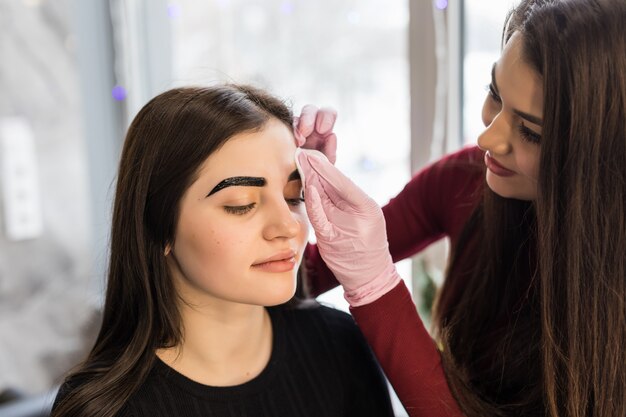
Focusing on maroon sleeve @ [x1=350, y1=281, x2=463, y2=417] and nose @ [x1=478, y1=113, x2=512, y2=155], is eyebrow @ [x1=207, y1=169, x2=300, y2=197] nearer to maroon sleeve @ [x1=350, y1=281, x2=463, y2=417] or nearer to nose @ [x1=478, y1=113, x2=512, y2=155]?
maroon sleeve @ [x1=350, y1=281, x2=463, y2=417]

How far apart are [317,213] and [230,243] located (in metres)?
0.17

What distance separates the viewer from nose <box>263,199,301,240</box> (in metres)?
1.12

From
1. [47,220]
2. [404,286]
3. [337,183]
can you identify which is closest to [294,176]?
[337,183]

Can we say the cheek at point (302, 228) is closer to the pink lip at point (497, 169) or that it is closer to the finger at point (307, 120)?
the finger at point (307, 120)

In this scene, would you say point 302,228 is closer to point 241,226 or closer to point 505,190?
point 241,226

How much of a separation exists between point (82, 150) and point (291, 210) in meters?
1.53

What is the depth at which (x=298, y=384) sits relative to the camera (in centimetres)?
128

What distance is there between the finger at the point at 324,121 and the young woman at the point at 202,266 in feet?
0.21

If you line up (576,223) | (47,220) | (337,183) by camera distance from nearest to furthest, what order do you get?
(576,223), (337,183), (47,220)

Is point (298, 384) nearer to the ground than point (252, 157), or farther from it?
nearer to the ground

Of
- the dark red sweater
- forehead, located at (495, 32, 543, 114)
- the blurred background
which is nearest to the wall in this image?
the blurred background

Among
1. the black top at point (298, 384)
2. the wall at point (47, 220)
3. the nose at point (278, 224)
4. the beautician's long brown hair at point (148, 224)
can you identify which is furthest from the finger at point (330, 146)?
the wall at point (47, 220)

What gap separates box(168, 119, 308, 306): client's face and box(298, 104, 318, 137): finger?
12 centimetres

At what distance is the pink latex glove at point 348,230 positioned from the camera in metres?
1.17
